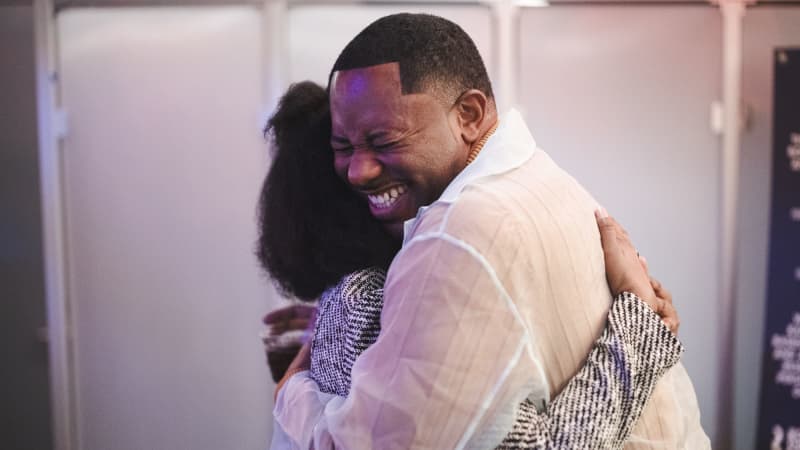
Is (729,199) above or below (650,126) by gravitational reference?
below

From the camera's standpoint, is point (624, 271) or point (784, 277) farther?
point (784, 277)

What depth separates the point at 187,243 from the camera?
229 centimetres

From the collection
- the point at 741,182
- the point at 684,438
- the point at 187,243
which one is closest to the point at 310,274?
the point at 684,438

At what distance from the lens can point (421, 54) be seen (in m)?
1.06

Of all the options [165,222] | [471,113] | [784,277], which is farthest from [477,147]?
[784,277]

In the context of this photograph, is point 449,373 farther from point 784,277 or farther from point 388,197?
point 784,277

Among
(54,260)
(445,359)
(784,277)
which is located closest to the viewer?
(445,359)

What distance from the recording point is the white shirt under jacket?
2.63ft

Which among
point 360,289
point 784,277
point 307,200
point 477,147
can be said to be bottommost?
point 784,277

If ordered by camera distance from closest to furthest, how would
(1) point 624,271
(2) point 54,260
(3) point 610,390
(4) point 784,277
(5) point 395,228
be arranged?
(3) point 610,390 < (1) point 624,271 < (5) point 395,228 < (2) point 54,260 < (4) point 784,277

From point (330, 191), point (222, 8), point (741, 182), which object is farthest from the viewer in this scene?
point (741, 182)

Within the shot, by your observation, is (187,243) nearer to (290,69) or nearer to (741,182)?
(290,69)

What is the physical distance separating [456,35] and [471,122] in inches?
6.2

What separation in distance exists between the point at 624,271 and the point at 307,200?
68 cm
